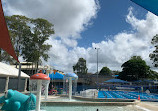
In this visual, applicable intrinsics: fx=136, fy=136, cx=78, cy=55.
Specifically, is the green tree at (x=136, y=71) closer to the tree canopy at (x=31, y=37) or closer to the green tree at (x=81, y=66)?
the green tree at (x=81, y=66)

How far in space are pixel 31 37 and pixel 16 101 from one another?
22474 mm

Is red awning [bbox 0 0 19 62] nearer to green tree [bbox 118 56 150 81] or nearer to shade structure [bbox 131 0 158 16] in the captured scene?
shade structure [bbox 131 0 158 16]

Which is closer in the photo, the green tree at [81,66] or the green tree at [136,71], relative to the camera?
the green tree at [136,71]

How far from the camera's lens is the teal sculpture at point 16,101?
675cm

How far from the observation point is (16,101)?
271 inches

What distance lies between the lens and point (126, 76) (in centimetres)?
5328

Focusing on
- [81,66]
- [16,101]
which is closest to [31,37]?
[16,101]

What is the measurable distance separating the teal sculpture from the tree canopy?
20.4 m

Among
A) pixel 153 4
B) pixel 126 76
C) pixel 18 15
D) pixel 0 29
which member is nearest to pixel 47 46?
pixel 18 15

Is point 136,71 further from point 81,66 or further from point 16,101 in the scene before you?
point 16,101

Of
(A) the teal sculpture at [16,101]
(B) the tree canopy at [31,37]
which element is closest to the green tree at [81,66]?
(B) the tree canopy at [31,37]

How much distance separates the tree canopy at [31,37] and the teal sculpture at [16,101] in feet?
66.8

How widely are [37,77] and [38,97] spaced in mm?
1077

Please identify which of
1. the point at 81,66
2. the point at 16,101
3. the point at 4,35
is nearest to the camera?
the point at 4,35
